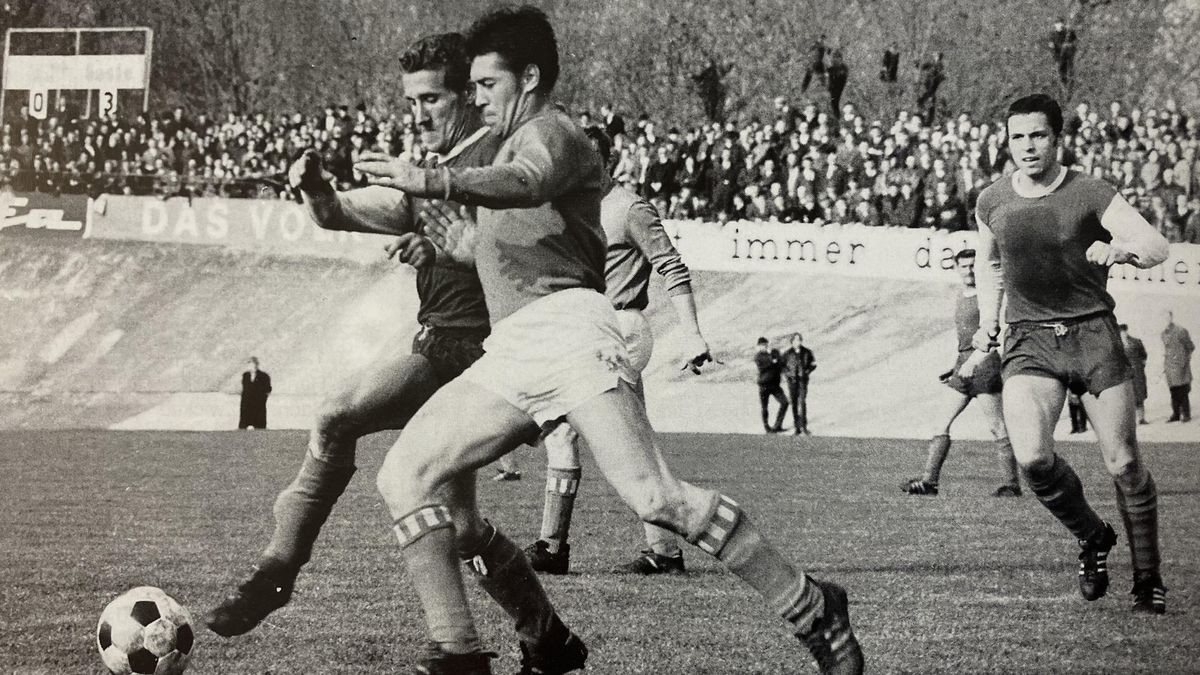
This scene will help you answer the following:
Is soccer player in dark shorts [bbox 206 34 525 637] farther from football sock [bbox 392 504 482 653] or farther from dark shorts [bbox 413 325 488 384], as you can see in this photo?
football sock [bbox 392 504 482 653]

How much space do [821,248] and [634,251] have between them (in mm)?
4277

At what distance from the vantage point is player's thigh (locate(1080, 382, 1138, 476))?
3723 mm

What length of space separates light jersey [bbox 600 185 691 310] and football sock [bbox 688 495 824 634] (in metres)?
1.72

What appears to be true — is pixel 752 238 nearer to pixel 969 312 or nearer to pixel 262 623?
pixel 969 312

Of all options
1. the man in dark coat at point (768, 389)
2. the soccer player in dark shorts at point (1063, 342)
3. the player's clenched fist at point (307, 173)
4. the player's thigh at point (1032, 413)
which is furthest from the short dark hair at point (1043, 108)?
the man in dark coat at point (768, 389)

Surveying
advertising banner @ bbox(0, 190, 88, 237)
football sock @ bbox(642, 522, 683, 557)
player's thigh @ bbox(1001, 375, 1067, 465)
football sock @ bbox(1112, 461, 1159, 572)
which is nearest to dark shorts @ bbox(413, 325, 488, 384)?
football sock @ bbox(642, 522, 683, 557)

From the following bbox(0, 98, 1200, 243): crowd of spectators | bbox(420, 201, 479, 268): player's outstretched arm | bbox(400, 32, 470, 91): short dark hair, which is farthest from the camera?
bbox(0, 98, 1200, 243): crowd of spectators

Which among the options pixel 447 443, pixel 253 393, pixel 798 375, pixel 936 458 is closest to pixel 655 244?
pixel 447 443

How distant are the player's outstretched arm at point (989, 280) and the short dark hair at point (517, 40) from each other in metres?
1.70

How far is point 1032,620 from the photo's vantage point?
3.50m

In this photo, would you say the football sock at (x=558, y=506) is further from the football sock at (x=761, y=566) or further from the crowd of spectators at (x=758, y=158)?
the crowd of spectators at (x=758, y=158)

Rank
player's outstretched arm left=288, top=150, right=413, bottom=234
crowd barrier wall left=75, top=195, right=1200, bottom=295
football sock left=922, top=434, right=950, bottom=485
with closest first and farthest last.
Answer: player's outstretched arm left=288, top=150, right=413, bottom=234, football sock left=922, top=434, right=950, bottom=485, crowd barrier wall left=75, top=195, right=1200, bottom=295

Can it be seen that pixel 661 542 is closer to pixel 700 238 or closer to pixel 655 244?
pixel 655 244

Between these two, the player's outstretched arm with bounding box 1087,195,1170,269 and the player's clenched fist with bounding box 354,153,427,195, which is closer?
the player's clenched fist with bounding box 354,153,427,195
